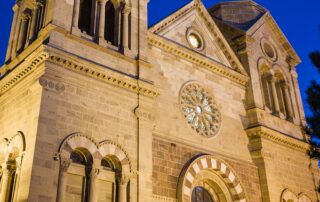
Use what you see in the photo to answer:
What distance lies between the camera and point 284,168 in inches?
750

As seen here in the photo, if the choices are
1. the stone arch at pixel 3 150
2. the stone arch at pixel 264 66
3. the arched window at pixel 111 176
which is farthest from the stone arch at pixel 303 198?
the stone arch at pixel 3 150

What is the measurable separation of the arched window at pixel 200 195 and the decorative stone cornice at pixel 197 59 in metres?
5.69

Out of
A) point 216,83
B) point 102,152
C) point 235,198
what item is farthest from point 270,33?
point 102,152

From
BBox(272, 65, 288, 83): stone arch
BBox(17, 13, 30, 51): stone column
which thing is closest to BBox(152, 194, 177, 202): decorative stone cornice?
BBox(17, 13, 30, 51): stone column

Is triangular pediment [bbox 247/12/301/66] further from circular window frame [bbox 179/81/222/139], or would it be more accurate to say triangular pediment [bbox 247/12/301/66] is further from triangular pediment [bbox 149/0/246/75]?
circular window frame [bbox 179/81/222/139]

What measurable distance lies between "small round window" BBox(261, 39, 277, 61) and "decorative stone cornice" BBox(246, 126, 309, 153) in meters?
5.24

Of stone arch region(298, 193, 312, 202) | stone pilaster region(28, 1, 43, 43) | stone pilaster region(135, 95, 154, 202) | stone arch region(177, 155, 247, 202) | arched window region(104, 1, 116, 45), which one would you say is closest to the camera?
stone pilaster region(135, 95, 154, 202)

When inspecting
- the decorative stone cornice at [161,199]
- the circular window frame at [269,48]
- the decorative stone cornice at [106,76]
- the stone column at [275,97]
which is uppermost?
the circular window frame at [269,48]

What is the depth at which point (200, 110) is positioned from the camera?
57.8 ft

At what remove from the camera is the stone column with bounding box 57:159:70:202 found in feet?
36.8

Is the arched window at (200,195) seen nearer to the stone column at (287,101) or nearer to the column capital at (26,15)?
the stone column at (287,101)

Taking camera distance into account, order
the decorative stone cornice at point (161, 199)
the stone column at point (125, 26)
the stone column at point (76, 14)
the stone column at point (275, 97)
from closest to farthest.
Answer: the decorative stone cornice at point (161, 199)
the stone column at point (76, 14)
the stone column at point (125, 26)
the stone column at point (275, 97)

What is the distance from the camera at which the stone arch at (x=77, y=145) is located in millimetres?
11881

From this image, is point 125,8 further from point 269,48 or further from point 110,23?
point 269,48
